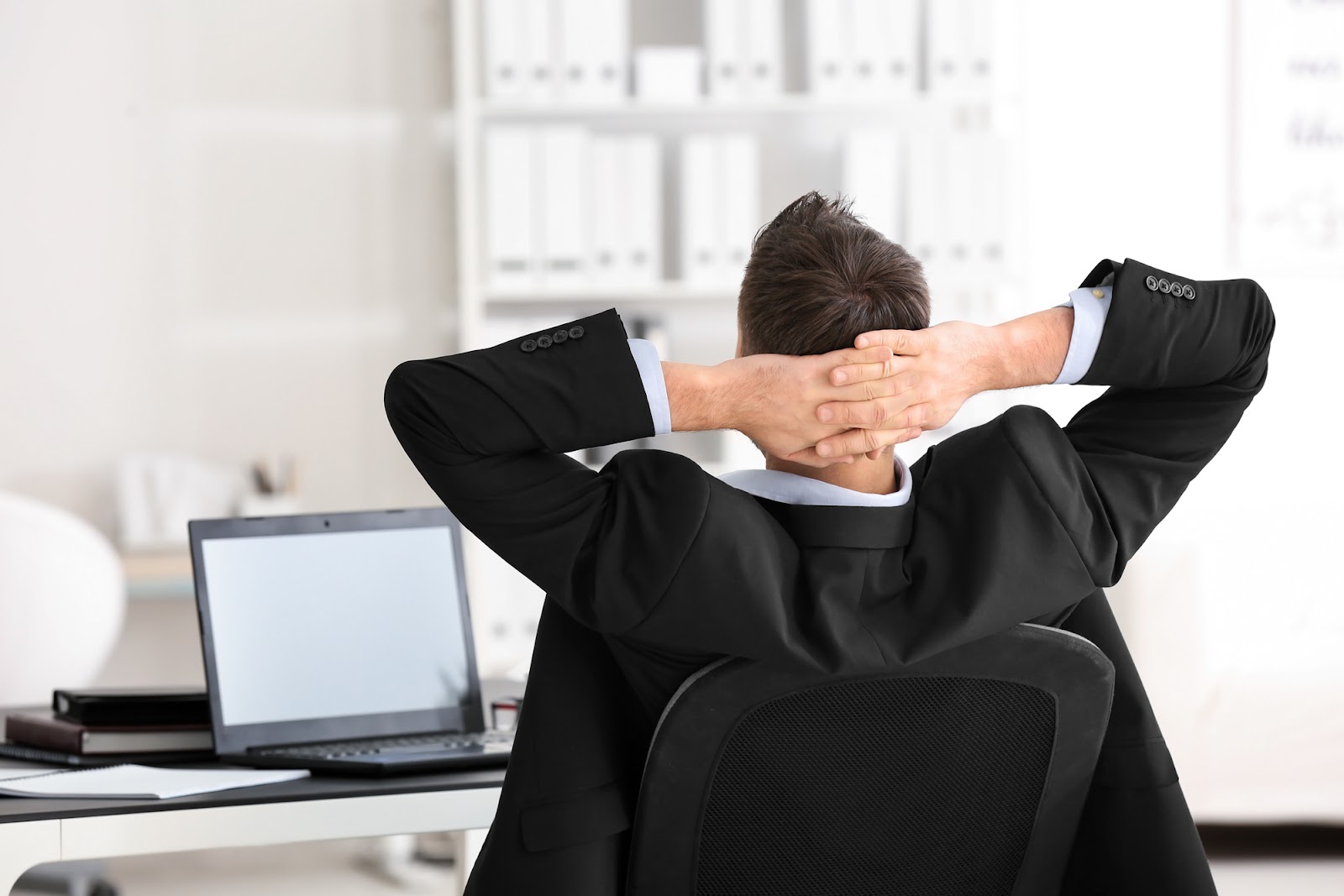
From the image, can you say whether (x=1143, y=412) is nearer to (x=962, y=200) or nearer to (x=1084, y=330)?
(x=1084, y=330)

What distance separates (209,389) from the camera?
10.7ft

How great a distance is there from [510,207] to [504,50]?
36 centimetres

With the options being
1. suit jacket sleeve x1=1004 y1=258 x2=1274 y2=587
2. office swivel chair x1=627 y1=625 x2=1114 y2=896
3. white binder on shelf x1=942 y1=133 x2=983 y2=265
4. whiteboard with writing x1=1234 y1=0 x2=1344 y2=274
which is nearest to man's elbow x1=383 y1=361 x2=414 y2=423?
office swivel chair x1=627 y1=625 x2=1114 y2=896

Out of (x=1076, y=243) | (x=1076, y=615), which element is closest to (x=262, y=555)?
(x=1076, y=615)

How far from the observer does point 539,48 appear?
3.02 metres

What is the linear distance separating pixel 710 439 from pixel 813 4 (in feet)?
3.39

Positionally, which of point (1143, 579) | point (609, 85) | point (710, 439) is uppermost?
point (609, 85)

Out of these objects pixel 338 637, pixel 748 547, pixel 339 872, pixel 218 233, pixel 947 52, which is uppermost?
pixel 947 52

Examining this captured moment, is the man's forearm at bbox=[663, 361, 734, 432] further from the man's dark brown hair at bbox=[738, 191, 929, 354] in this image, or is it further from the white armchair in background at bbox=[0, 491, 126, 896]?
the white armchair in background at bbox=[0, 491, 126, 896]

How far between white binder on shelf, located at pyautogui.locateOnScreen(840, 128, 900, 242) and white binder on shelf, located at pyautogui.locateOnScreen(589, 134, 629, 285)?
0.52m

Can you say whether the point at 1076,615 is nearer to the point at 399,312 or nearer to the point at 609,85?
the point at 609,85

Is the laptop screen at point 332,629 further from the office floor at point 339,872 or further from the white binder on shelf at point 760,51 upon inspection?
the white binder on shelf at point 760,51

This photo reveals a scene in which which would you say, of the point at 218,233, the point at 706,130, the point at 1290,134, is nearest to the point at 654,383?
the point at 706,130

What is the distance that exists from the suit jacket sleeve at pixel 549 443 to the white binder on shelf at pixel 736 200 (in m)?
2.25
